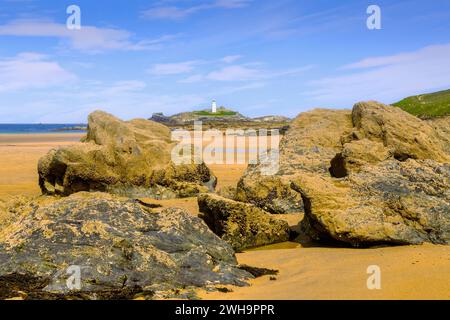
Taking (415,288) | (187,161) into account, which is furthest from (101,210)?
(187,161)

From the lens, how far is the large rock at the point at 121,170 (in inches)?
579

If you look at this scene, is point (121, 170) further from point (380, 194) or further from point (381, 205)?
point (381, 205)

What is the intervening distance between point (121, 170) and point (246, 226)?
7.19m

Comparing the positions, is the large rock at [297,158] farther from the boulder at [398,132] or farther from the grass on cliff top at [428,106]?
the grass on cliff top at [428,106]

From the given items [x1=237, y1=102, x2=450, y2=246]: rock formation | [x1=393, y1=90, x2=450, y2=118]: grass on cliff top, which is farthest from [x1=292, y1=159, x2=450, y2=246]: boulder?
[x1=393, y1=90, x2=450, y2=118]: grass on cliff top

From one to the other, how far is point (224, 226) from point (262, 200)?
2703 mm

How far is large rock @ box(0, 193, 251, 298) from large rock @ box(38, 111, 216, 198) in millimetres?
7809

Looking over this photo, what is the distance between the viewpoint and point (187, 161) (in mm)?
15641

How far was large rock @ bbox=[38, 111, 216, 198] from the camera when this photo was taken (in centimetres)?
1470

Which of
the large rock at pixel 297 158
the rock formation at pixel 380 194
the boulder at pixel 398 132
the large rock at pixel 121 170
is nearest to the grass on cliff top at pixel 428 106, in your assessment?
the large rock at pixel 297 158

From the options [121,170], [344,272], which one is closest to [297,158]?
[121,170]

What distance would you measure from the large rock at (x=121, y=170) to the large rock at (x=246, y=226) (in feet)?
19.5
